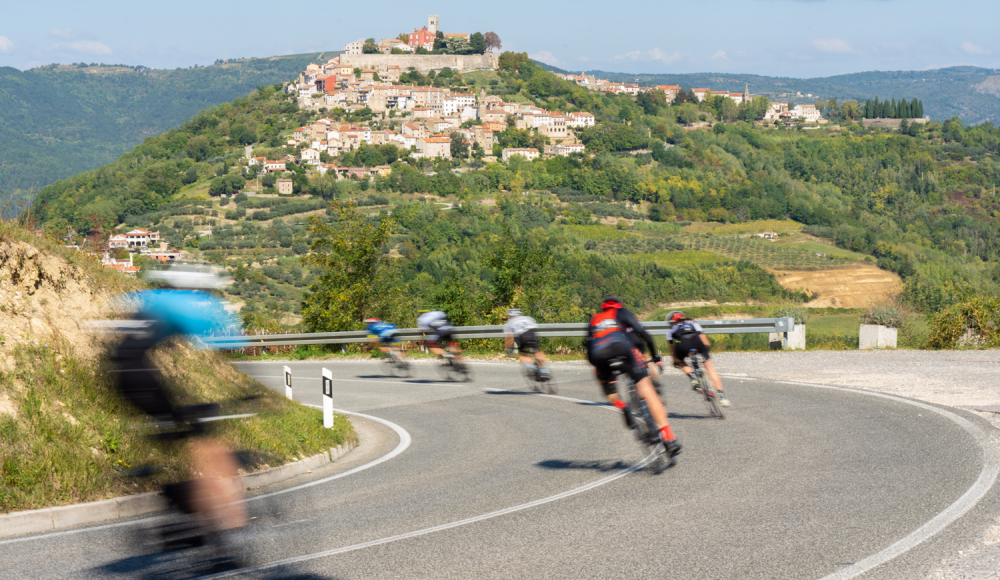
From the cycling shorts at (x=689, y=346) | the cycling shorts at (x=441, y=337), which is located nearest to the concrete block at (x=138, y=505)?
the cycling shorts at (x=689, y=346)

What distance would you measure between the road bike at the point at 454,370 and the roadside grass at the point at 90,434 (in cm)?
545

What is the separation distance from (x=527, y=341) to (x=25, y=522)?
8226 mm

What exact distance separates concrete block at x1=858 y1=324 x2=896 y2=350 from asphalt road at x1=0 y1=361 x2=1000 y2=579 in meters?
8.01

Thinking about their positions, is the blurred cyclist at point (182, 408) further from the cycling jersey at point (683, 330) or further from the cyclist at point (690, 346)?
the cycling jersey at point (683, 330)

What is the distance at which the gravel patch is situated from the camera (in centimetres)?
1145

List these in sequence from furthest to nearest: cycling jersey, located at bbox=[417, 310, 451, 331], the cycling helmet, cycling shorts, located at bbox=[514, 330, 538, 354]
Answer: cycling jersey, located at bbox=[417, 310, 451, 331] < cycling shorts, located at bbox=[514, 330, 538, 354] < the cycling helmet

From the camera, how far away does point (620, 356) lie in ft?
24.3

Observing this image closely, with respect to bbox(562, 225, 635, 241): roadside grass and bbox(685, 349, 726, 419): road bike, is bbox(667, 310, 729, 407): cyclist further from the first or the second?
bbox(562, 225, 635, 241): roadside grass

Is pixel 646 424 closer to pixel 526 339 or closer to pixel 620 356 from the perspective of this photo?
pixel 620 356

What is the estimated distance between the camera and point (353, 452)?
10109mm

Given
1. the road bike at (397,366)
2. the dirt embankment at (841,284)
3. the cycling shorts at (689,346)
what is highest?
the cycling shorts at (689,346)

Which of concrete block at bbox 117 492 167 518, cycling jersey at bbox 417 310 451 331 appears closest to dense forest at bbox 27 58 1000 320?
cycling jersey at bbox 417 310 451 331

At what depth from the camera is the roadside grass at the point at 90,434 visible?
6.56 meters

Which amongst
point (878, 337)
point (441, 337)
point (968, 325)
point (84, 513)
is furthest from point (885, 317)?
point (84, 513)
